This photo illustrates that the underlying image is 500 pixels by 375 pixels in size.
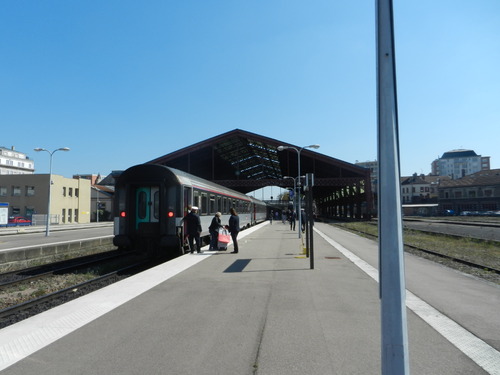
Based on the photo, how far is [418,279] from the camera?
8.75 m

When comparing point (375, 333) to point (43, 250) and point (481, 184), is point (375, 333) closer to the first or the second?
point (43, 250)

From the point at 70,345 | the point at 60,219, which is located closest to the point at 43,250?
the point at 70,345

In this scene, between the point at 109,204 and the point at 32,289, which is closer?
the point at 32,289

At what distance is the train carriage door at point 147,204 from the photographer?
12.5 meters

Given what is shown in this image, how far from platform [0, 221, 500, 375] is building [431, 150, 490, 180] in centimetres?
15933

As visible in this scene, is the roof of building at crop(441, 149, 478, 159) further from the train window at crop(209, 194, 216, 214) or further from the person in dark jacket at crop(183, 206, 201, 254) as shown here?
the person in dark jacket at crop(183, 206, 201, 254)

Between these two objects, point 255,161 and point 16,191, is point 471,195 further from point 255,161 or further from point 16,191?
point 16,191

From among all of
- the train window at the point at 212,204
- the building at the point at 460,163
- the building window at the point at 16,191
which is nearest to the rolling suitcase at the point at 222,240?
the train window at the point at 212,204

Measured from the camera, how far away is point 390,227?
2.62 m

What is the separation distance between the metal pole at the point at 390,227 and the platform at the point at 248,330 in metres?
1.15

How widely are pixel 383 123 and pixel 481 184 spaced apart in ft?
297

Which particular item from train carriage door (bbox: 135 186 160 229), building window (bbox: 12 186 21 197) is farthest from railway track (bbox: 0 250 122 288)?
building window (bbox: 12 186 21 197)

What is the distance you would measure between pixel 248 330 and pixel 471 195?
90710mm

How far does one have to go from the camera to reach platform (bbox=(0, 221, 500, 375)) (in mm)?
3705
